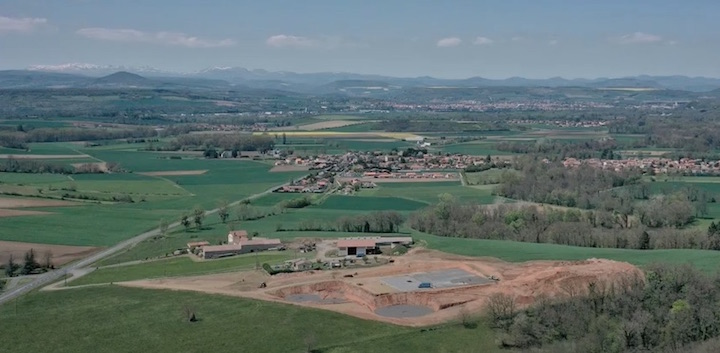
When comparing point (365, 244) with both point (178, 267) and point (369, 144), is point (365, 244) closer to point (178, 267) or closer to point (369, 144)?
point (178, 267)

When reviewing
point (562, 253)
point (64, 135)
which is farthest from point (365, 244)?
point (64, 135)

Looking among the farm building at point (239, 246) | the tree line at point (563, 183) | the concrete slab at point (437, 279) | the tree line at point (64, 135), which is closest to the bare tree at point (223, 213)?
the farm building at point (239, 246)

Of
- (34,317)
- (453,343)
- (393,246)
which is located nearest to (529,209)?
(393,246)

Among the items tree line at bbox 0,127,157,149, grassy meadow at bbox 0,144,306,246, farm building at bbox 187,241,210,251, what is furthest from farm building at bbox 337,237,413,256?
tree line at bbox 0,127,157,149

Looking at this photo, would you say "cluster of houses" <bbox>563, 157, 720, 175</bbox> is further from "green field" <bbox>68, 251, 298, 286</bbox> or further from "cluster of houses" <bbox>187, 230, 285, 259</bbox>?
"green field" <bbox>68, 251, 298, 286</bbox>

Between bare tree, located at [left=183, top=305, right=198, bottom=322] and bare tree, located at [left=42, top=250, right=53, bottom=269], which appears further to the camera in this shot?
bare tree, located at [left=42, top=250, right=53, bottom=269]
